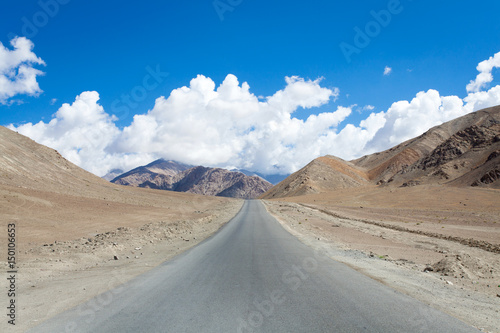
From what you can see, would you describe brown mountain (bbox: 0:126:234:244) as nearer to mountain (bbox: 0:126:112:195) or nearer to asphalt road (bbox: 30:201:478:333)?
mountain (bbox: 0:126:112:195)

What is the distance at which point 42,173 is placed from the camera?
A: 49750 millimetres

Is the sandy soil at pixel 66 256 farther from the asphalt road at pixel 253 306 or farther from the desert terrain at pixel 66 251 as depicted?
the asphalt road at pixel 253 306

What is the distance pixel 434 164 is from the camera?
10131cm

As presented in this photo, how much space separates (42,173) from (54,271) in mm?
49315

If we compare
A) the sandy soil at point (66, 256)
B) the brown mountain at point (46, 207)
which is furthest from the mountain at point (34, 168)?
the sandy soil at point (66, 256)

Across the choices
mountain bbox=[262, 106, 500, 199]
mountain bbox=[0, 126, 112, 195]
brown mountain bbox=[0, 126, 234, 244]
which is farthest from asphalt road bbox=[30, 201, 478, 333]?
mountain bbox=[262, 106, 500, 199]

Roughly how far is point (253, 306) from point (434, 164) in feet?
378

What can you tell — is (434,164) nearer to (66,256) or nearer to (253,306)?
(66,256)

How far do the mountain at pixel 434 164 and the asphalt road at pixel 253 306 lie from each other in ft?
253

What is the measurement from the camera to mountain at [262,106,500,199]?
257ft

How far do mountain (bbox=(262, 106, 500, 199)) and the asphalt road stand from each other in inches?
3031

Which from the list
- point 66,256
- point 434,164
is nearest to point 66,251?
point 66,256

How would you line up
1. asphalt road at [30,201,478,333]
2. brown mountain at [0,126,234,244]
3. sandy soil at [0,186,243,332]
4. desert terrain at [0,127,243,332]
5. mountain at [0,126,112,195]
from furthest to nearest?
mountain at [0,126,112,195]
brown mountain at [0,126,234,244]
desert terrain at [0,127,243,332]
sandy soil at [0,186,243,332]
asphalt road at [30,201,478,333]

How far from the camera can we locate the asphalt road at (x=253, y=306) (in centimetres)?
522
